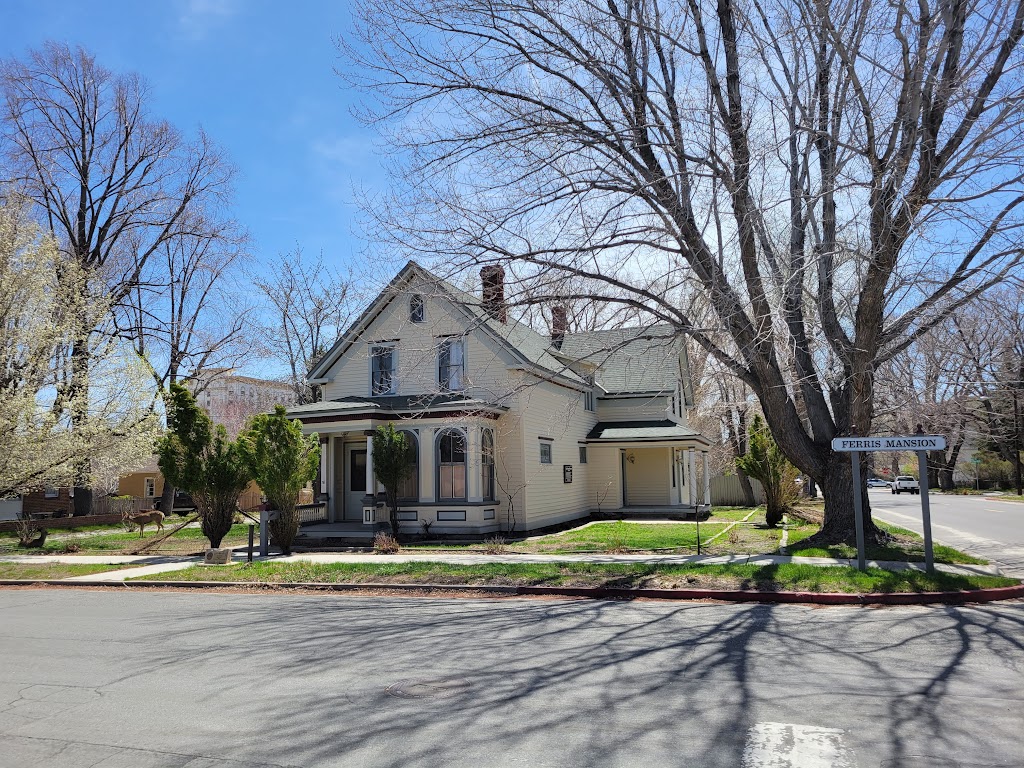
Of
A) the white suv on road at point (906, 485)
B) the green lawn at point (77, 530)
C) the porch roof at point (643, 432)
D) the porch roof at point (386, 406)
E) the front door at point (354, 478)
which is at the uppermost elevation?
the porch roof at point (386, 406)

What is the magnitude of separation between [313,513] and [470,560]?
32.6 feet

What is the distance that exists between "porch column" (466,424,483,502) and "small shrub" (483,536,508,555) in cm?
142

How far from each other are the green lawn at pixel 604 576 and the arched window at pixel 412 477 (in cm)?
681

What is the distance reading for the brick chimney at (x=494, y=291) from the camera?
14047mm

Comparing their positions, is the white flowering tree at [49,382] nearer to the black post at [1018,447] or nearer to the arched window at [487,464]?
the arched window at [487,464]

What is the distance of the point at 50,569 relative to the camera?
17203 mm

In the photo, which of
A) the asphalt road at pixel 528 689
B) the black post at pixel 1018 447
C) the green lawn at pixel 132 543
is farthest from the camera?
the black post at pixel 1018 447

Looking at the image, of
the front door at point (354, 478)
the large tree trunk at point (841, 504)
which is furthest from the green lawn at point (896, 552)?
the front door at point (354, 478)

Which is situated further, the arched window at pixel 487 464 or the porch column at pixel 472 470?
the arched window at pixel 487 464

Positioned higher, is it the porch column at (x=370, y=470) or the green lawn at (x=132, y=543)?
the porch column at (x=370, y=470)

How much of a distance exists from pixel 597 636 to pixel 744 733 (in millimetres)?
3575

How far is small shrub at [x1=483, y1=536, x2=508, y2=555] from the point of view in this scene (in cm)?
1780

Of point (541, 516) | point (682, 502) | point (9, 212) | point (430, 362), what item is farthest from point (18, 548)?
point (682, 502)

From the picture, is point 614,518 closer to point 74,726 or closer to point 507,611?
point 507,611
